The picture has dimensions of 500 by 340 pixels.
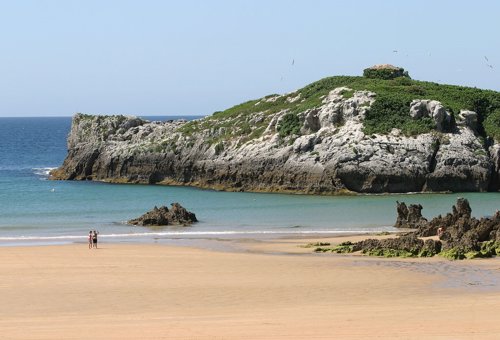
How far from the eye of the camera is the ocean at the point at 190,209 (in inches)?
1694

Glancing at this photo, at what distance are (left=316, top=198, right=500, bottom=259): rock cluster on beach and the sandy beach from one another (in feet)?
3.03

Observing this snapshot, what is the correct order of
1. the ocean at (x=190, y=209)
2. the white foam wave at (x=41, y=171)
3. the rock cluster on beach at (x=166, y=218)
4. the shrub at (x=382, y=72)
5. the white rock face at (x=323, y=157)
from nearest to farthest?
the ocean at (x=190, y=209), the rock cluster on beach at (x=166, y=218), the white rock face at (x=323, y=157), the shrub at (x=382, y=72), the white foam wave at (x=41, y=171)

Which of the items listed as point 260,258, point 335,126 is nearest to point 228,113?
point 335,126

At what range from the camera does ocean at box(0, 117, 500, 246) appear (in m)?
43.0

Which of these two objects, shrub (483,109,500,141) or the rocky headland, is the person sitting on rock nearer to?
the rocky headland

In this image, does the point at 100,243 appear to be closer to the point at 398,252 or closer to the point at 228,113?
the point at 398,252

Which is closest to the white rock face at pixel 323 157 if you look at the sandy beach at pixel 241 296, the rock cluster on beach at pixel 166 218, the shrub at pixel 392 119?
the shrub at pixel 392 119

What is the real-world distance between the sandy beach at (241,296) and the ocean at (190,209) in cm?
785

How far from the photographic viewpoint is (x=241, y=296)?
24.2m

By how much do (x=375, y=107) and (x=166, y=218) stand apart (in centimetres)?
2645

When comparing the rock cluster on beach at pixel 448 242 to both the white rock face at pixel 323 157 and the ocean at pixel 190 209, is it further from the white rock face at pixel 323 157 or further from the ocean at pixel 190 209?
the white rock face at pixel 323 157

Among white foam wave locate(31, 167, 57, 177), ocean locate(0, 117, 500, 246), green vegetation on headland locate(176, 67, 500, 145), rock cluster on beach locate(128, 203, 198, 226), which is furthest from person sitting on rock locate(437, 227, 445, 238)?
white foam wave locate(31, 167, 57, 177)

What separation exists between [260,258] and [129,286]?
309 inches

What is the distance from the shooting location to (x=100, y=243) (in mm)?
39062
